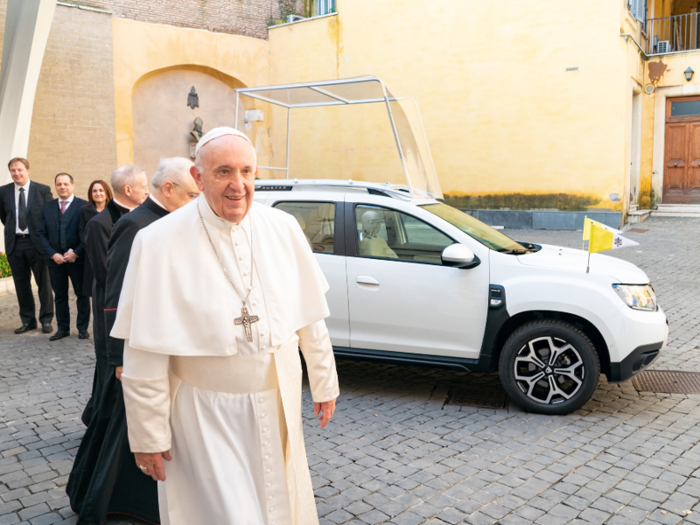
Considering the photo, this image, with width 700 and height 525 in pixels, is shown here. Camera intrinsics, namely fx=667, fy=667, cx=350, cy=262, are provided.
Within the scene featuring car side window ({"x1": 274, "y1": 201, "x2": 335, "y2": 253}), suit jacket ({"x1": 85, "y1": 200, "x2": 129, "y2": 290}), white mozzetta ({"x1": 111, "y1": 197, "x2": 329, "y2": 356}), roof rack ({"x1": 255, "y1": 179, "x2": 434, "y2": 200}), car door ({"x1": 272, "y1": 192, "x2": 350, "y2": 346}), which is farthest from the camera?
roof rack ({"x1": 255, "y1": 179, "x2": 434, "y2": 200})

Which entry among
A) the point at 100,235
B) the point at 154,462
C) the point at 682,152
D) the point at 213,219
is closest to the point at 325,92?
the point at 100,235

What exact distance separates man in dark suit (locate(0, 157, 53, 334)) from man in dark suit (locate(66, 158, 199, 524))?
213 inches

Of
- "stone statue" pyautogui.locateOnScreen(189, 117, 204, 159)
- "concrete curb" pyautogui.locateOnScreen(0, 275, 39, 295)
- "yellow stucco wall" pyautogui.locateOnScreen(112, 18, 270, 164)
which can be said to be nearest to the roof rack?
"concrete curb" pyautogui.locateOnScreen(0, 275, 39, 295)

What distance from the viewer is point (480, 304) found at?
5305 mm

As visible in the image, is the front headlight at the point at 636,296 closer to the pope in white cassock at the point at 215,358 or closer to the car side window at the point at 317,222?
the car side window at the point at 317,222

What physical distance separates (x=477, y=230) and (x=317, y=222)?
4.70 feet

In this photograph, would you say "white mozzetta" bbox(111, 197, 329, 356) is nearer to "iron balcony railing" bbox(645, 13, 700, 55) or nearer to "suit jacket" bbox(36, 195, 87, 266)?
"suit jacket" bbox(36, 195, 87, 266)

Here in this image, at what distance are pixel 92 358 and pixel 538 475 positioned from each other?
4946 millimetres

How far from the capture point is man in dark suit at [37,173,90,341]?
814 cm

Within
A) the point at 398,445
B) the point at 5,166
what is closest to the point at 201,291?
the point at 398,445

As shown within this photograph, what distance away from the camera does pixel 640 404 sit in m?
5.49

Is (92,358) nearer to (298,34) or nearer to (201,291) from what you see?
(201,291)

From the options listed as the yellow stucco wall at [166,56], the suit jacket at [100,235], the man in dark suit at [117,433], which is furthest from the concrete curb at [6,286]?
the man in dark suit at [117,433]

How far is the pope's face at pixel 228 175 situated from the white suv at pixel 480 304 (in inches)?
119
